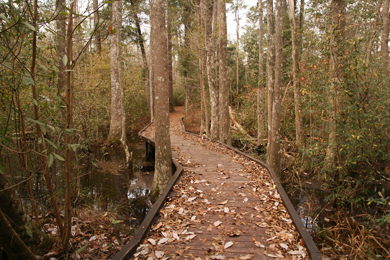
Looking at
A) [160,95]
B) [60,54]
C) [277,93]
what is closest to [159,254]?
[160,95]

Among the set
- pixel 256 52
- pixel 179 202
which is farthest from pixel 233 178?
pixel 256 52

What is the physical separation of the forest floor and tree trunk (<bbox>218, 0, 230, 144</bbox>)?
157 inches

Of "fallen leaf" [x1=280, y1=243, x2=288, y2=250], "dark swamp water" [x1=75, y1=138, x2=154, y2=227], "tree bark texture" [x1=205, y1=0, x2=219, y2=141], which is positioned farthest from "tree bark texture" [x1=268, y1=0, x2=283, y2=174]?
"fallen leaf" [x1=280, y1=243, x2=288, y2=250]

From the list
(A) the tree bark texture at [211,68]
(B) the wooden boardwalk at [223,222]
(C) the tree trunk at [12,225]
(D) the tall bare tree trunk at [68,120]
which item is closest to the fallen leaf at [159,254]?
(B) the wooden boardwalk at [223,222]

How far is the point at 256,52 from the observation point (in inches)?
890

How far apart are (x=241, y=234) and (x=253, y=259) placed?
1.82ft

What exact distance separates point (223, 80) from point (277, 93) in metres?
3.44

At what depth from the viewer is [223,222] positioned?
12.5ft

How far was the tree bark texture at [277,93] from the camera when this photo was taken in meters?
6.65

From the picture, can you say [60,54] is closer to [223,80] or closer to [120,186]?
[120,186]

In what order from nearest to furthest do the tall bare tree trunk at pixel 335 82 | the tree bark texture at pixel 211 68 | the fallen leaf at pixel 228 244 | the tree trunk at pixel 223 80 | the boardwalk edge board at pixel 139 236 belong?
the boardwalk edge board at pixel 139 236
the fallen leaf at pixel 228 244
the tall bare tree trunk at pixel 335 82
the tree trunk at pixel 223 80
the tree bark texture at pixel 211 68

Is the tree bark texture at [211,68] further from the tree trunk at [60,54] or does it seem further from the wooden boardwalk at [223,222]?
the tree trunk at [60,54]

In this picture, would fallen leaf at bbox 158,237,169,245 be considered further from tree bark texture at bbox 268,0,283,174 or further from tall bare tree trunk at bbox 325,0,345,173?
tall bare tree trunk at bbox 325,0,345,173

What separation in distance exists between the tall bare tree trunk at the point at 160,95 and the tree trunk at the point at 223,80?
426 cm
